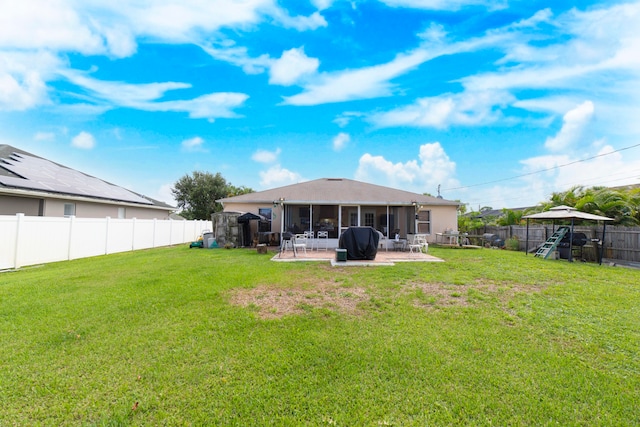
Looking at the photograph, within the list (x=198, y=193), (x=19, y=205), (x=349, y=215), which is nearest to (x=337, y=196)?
(x=349, y=215)

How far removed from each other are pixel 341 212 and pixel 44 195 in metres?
14.3

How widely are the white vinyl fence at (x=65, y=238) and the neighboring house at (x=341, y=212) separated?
500 cm

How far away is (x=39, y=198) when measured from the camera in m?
12.3

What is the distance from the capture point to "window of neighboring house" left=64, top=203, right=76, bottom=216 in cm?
1367

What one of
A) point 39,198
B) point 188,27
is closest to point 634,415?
point 188,27

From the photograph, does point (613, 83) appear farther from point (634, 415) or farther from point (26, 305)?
point (26, 305)

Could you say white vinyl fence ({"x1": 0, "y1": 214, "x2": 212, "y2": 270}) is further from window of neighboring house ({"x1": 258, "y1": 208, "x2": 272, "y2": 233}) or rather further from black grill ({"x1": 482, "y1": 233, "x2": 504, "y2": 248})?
black grill ({"x1": 482, "y1": 233, "x2": 504, "y2": 248})

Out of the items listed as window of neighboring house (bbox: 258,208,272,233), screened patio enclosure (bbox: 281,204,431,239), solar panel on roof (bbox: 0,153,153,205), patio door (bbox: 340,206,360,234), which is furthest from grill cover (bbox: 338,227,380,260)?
solar panel on roof (bbox: 0,153,153,205)

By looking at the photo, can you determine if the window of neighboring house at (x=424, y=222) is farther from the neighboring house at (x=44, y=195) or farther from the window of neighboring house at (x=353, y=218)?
the neighboring house at (x=44, y=195)

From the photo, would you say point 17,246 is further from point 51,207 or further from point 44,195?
point 51,207

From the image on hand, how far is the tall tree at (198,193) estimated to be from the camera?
30.1 m

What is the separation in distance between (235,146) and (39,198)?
37.4 ft

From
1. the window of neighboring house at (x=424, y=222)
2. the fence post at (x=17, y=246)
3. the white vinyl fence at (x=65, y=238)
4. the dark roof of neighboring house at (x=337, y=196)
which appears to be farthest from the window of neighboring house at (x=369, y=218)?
the fence post at (x=17, y=246)

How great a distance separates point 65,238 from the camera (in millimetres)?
10258
